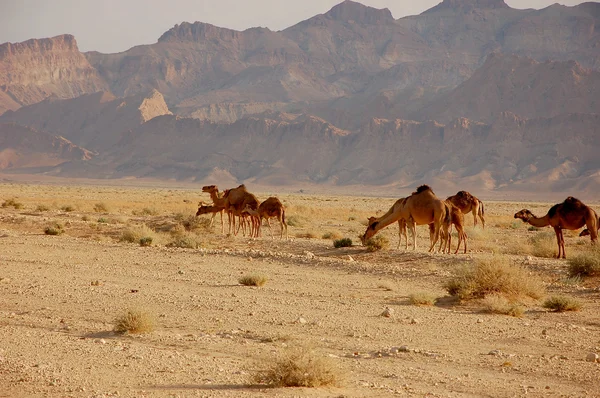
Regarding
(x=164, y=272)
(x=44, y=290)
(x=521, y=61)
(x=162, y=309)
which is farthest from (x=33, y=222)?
(x=521, y=61)

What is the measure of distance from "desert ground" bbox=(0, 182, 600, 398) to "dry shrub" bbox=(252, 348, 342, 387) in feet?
0.26

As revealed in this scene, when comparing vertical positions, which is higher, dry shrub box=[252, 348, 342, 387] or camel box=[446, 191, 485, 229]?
camel box=[446, 191, 485, 229]

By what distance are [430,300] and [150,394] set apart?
7558 mm

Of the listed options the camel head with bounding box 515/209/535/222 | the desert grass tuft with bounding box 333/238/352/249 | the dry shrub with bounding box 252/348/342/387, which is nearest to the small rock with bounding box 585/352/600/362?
the dry shrub with bounding box 252/348/342/387

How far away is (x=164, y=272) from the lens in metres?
19.1

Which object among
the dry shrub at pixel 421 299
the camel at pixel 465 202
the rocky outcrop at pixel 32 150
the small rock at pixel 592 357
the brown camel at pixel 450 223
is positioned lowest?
the small rock at pixel 592 357

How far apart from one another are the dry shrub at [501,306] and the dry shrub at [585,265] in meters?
3.60

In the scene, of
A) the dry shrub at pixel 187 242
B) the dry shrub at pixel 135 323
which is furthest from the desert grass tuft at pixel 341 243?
the dry shrub at pixel 135 323

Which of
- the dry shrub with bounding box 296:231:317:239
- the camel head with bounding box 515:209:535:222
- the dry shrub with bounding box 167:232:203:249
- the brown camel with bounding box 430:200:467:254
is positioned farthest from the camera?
the dry shrub with bounding box 296:231:317:239

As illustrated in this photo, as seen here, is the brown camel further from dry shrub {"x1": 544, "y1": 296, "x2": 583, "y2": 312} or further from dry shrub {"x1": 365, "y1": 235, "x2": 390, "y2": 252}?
dry shrub {"x1": 544, "y1": 296, "x2": 583, "y2": 312}

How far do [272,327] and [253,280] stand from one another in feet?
14.3

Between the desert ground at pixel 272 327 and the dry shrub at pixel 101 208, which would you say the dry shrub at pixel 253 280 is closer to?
the desert ground at pixel 272 327

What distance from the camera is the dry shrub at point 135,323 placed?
38.6 feet

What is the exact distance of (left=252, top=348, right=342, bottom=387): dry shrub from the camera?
908 cm
